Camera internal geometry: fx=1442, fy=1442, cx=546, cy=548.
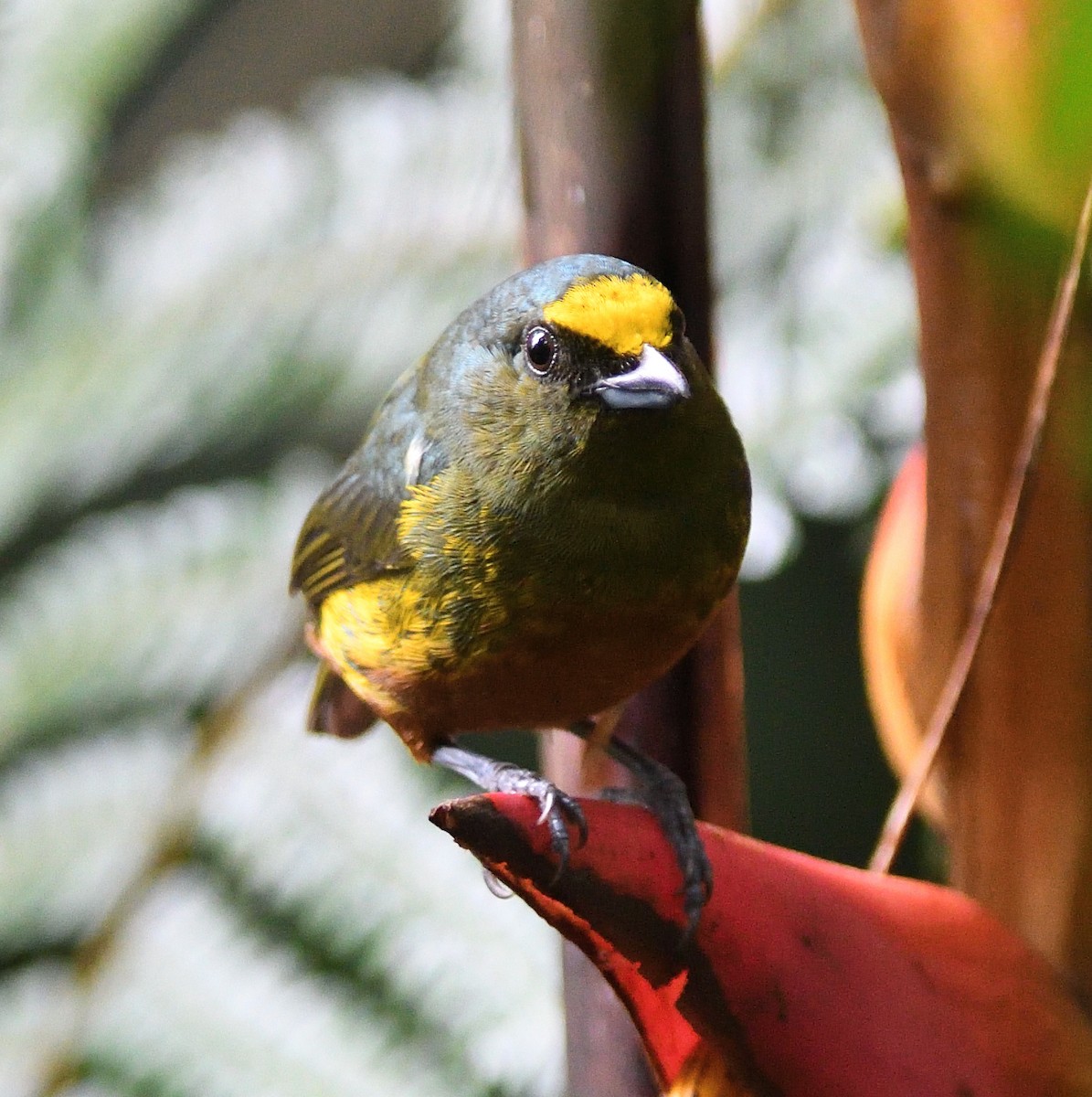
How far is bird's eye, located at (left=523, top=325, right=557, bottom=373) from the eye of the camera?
801 millimetres

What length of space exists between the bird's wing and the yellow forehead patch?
0.17m

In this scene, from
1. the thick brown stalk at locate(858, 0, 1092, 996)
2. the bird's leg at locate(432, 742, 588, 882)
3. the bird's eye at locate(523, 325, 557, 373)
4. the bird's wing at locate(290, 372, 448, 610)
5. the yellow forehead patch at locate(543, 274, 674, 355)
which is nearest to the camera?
the bird's leg at locate(432, 742, 588, 882)

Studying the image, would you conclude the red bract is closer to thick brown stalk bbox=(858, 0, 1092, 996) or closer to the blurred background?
thick brown stalk bbox=(858, 0, 1092, 996)

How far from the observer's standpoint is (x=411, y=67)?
6.03 feet

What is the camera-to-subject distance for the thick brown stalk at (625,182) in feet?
2.02

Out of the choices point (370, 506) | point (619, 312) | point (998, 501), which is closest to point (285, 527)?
point (370, 506)

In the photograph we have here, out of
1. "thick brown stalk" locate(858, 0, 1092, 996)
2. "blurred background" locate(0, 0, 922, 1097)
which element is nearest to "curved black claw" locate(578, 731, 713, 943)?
"thick brown stalk" locate(858, 0, 1092, 996)

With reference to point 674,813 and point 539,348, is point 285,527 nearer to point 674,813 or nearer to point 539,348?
point 539,348

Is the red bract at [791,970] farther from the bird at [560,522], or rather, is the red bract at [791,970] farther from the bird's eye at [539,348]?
the bird's eye at [539,348]

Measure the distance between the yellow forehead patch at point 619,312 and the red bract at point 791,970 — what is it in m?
0.26

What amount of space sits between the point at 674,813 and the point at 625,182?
29 centimetres

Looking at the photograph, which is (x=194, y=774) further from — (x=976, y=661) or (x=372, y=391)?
(x=976, y=661)

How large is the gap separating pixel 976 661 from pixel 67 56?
1.20 meters

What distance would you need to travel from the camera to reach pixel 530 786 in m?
0.73
